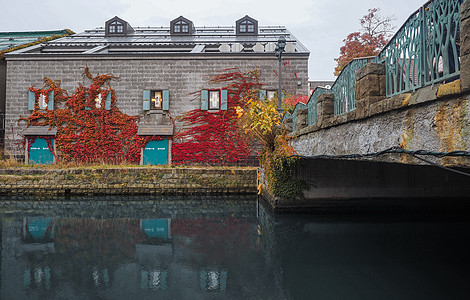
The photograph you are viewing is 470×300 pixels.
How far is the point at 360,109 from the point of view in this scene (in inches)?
137

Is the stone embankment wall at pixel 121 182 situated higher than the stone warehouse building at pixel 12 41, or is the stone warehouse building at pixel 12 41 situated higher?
the stone warehouse building at pixel 12 41

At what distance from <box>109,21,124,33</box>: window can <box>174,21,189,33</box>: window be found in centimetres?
376

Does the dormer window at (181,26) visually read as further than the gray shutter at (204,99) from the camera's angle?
Yes

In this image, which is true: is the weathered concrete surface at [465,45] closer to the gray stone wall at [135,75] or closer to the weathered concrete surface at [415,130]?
the weathered concrete surface at [415,130]

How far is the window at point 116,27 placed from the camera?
68.5 ft

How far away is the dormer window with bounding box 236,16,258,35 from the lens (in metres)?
20.7

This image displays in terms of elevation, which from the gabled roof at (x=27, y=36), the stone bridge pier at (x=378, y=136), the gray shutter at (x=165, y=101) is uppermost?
→ the gabled roof at (x=27, y=36)

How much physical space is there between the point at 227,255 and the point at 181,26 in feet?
61.7

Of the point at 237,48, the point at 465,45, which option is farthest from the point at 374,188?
the point at 237,48

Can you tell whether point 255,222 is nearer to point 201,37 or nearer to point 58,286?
point 58,286

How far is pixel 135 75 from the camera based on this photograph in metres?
16.3

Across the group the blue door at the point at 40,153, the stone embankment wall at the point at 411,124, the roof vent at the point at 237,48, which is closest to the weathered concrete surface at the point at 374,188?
the stone embankment wall at the point at 411,124

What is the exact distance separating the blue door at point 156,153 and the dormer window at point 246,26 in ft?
32.8

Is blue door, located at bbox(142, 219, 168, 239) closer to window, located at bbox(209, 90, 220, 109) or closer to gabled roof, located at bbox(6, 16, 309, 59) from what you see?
window, located at bbox(209, 90, 220, 109)
